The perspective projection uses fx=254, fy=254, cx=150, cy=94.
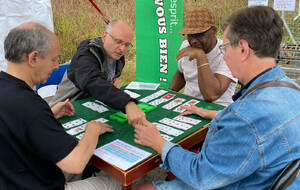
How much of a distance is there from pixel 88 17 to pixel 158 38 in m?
2.76

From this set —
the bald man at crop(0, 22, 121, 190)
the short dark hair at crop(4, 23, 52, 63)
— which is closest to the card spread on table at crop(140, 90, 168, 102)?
the bald man at crop(0, 22, 121, 190)

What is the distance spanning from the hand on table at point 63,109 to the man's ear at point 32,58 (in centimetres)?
71

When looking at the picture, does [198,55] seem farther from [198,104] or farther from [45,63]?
[45,63]

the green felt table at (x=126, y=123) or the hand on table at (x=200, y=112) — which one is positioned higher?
the hand on table at (x=200, y=112)

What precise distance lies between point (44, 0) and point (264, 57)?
4245 millimetres

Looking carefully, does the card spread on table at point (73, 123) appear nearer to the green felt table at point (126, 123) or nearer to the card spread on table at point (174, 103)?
the green felt table at point (126, 123)

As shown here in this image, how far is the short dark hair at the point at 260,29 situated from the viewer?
3.87ft

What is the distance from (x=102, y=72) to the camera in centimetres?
249

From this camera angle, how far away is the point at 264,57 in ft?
4.03

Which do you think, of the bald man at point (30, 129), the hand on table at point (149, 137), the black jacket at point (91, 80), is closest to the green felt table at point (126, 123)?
the hand on table at point (149, 137)

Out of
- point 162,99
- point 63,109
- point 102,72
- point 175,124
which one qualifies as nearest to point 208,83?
point 162,99

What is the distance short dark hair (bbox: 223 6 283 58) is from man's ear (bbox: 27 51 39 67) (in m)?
1.05

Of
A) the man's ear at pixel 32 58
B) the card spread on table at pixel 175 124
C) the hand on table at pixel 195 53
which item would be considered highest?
the man's ear at pixel 32 58

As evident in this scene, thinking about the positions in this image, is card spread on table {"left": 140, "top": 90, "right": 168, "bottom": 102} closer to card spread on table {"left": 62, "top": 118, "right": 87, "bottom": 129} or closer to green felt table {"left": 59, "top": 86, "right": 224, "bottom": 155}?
green felt table {"left": 59, "top": 86, "right": 224, "bottom": 155}
